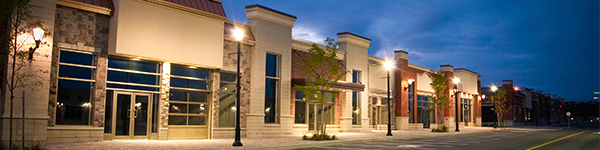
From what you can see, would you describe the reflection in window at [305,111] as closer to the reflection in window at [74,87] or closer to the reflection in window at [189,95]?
the reflection in window at [189,95]

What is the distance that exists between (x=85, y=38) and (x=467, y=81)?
158 ft

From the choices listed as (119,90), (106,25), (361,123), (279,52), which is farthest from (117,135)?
(361,123)

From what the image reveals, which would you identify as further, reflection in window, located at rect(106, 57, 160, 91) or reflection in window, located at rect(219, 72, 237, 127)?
reflection in window, located at rect(219, 72, 237, 127)

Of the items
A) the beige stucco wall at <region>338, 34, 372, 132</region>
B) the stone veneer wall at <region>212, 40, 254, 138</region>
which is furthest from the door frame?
the beige stucco wall at <region>338, 34, 372, 132</region>

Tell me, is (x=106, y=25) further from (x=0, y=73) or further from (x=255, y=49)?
(x=255, y=49)

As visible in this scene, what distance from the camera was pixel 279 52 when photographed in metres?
28.3

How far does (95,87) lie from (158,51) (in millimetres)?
3043

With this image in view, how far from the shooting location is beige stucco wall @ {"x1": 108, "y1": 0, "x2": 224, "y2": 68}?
774 inches

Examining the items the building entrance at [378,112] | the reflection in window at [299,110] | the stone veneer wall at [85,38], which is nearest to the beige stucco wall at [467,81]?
the building entrance at [378,112]

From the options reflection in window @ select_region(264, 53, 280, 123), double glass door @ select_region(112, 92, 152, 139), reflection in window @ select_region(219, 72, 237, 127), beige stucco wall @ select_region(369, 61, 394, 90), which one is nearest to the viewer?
double glass door @ select_region(112, 92, 152, 139)

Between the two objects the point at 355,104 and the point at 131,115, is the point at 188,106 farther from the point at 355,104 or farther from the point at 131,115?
the point at 355,104

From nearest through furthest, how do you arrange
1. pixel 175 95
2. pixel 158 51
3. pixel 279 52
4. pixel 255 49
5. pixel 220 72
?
pixel 158 51 < pixel 175 95 < pixel 220 72 < pixel 255 49 < pixel 279 52

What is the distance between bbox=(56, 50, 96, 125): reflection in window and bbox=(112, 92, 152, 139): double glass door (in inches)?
49.7

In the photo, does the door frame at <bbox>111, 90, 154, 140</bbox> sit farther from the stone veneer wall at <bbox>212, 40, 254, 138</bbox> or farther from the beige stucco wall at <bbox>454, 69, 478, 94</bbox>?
the beige stucco wall at <bbox>454, 69, 478, 94</bbox>
